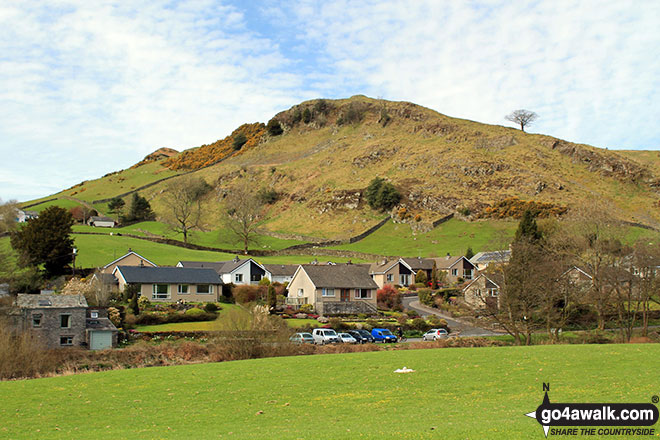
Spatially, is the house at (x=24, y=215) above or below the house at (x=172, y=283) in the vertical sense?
above

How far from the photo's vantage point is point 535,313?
51.1 m

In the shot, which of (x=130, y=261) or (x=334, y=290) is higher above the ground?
(x=130, y=261)

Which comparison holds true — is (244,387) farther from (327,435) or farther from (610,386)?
(610,386)

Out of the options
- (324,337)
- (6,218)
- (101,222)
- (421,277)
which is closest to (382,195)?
(421,277)

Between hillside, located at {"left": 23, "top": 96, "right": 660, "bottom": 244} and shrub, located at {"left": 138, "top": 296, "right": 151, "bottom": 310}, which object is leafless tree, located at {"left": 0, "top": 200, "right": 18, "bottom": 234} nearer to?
shrub, located at {"left": 138, "top": 296, "right": 151, "bottom": 310}

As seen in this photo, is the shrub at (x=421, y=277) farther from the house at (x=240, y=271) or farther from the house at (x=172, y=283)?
the house at (x=172, y=283)

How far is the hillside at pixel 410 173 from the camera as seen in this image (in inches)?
4528

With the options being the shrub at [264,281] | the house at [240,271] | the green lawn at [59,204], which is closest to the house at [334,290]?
the shrub at [264,281]

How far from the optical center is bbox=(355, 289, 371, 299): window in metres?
63.2

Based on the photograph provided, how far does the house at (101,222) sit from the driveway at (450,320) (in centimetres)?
8817

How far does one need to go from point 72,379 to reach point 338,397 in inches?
552

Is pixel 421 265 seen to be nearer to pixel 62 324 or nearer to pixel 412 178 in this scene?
pixel 412 178

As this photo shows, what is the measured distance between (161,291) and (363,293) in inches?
950

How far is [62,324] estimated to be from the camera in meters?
41.8
